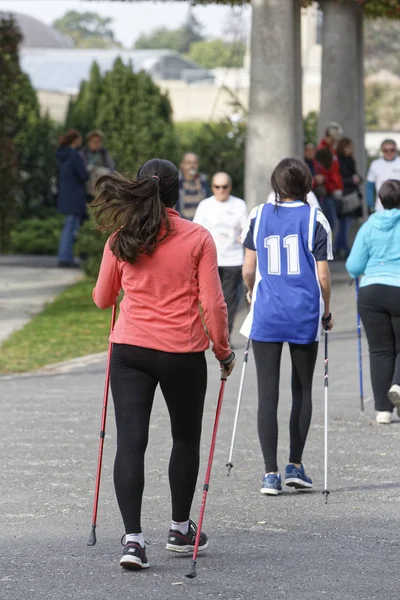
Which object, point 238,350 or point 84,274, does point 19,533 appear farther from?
point 84,274

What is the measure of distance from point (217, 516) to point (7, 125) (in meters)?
15.3

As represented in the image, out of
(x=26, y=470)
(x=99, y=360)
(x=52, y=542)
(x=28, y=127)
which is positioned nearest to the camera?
(x=52, y=542)

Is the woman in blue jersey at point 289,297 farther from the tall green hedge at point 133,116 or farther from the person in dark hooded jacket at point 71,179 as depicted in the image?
the tall green hedge at point 133,116

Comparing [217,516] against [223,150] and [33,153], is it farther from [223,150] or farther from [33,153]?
[33,153]

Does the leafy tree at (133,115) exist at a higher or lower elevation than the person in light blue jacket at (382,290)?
higher

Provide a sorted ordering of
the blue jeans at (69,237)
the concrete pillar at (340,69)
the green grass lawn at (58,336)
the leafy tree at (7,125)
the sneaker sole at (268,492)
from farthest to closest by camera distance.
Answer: the concrete pillar at (340,69) → the leafy tree at (7,125) → the blue jeans at (69,237) → the green grass lawn at (58,336) → the sneaker sole at (268,492)

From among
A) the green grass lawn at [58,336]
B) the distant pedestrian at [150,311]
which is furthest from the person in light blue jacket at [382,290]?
the green grass lawn at [58,336]

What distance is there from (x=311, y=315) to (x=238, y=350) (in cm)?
586

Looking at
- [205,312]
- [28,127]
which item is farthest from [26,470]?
[28,127]

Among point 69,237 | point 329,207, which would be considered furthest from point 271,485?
point 329,207

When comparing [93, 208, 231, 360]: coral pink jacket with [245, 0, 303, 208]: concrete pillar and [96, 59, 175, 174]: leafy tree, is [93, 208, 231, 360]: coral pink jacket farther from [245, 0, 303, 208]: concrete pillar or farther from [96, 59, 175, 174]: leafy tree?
[96, 59, 175, 174]: leafy tree

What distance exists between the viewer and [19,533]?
6250mm

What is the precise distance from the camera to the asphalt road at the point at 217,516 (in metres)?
5.45

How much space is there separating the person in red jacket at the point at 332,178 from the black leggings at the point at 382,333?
32.5 ft
